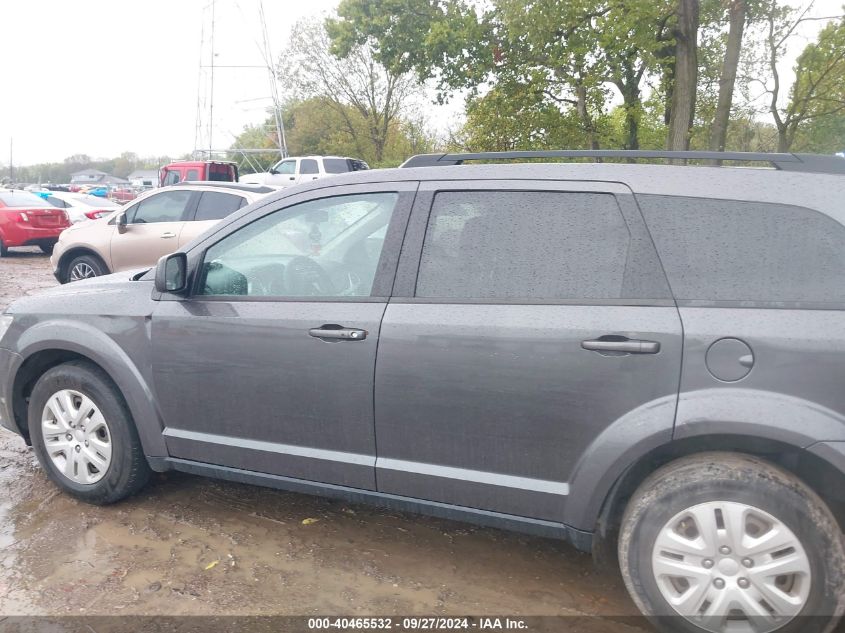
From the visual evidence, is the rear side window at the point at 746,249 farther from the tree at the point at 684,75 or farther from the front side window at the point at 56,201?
the front side window at the point at 56,201

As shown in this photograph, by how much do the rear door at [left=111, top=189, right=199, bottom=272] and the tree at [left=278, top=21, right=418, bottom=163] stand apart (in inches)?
1133

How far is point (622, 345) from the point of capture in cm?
256

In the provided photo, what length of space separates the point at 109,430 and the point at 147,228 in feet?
21.8

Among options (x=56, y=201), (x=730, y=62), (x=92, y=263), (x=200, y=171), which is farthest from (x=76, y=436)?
(x=200, y=171)

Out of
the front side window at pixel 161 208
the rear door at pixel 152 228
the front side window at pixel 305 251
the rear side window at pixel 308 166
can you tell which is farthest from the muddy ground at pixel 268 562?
the rear side window at pixel 308 166

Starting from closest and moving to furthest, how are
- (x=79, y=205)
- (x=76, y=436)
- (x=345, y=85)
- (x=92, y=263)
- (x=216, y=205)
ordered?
(x=76, y=436) < (x=216, y=205) < (x=92, y=263) < (x=79, y=205) < (x=345, y=85)

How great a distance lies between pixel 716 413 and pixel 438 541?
159 centimetres

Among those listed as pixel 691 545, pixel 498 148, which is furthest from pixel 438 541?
pixel 498 148

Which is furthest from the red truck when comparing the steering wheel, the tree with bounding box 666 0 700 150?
the steering wheel

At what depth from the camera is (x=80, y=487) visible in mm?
3719

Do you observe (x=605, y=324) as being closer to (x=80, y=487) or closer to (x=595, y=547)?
(x=595, y=547)

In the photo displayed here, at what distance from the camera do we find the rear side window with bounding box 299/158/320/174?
24.5 m

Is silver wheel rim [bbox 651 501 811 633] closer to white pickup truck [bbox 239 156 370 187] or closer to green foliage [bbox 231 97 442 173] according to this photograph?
white pickup truck [bbox 239 156 370 187]

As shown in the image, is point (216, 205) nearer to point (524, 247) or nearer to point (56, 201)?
point (524, 247)
